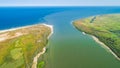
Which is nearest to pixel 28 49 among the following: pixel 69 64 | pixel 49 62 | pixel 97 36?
pixel 49 62

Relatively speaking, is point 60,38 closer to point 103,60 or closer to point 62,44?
point 62,44

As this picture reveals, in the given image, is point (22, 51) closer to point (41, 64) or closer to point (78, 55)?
point (41, 64)

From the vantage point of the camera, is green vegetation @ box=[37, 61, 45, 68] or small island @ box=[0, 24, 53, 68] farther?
small island @ box=[0, 24, 53, 68]

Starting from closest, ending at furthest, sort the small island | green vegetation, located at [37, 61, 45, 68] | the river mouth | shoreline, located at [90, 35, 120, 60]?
green vegetation, located at [37, 61, 45, 68], the small island, the river mouth, shoreline, located at [90, 35, 120, 60]

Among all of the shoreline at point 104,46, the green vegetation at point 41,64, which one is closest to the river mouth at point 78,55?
the shoreline at point 104,46

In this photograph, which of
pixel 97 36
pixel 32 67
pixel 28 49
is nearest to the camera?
pixel 32 67

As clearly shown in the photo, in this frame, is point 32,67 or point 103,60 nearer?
point 32,67

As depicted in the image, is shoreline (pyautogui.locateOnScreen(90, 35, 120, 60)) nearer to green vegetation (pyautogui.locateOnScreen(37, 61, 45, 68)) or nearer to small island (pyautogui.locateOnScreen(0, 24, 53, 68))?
small island (pyautogui.locateOnScreen(0, 24, 53, 68))

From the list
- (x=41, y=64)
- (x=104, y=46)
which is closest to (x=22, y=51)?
(x=41, y=64)

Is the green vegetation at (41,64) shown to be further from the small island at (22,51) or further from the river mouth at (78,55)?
the river mouth at (78,55)

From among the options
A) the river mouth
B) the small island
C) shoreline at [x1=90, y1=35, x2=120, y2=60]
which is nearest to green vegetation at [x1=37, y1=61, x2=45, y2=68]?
the small island

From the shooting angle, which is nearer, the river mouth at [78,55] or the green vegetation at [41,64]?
the green vegetation at [41,64]
